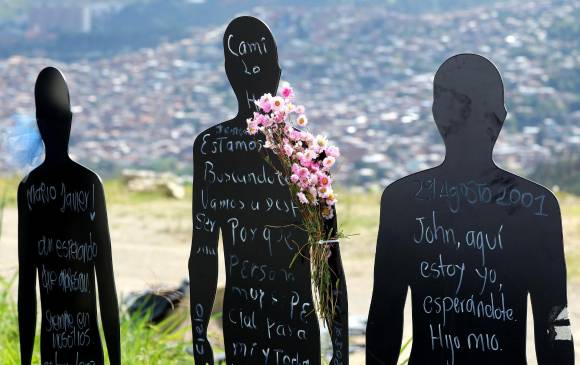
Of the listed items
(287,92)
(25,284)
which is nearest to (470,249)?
(287,92)

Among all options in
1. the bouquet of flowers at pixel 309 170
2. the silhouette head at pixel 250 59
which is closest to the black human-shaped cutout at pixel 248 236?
the silhouette head at pixel 250 59

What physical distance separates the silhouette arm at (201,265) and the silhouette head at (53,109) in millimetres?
563

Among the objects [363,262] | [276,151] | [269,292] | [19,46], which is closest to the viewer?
[276,151]

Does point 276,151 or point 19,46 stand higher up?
point 19,46

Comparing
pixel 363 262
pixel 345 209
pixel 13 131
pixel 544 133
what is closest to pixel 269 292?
pixel 13 131

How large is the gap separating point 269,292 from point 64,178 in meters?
0.95

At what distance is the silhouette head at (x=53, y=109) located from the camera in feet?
13.4

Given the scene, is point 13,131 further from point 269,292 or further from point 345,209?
point 345,209

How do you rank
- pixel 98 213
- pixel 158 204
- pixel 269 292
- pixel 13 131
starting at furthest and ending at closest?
pixel 158 204
pixel 13 131
pixel 98 213
pixel 269 292

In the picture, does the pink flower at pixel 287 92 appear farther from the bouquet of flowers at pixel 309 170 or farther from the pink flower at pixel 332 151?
the pink flower at pixel 332 151

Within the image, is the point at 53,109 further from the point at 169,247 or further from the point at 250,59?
the point at 169,247

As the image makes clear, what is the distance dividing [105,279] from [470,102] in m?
1.59

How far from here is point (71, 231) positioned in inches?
160

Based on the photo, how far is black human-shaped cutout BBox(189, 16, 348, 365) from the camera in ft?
12.1
